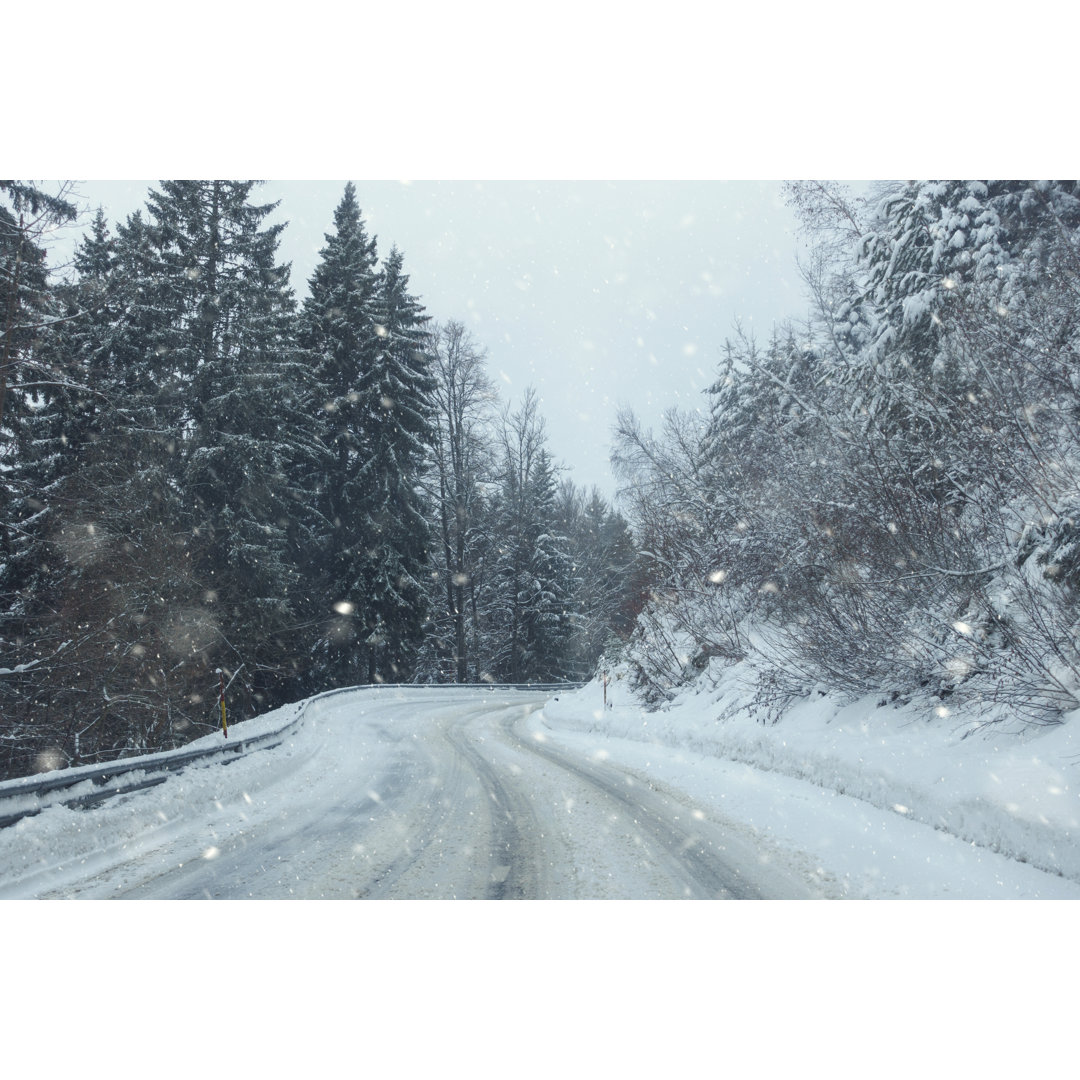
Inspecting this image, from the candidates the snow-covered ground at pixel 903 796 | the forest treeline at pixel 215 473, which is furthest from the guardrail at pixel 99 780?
the snow-covered ground at pixel 903 796

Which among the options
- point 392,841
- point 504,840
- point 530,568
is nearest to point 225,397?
point 392,841

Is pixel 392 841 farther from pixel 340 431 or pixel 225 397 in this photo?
pixel 340 431

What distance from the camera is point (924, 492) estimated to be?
8.84 m

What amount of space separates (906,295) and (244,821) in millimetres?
12553

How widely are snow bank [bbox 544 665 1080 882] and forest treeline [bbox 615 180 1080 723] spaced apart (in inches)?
13.7

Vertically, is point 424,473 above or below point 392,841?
above

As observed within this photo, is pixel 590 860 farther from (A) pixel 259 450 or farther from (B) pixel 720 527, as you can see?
(A) pixel 259 450

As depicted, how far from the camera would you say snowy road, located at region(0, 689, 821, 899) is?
4.95m

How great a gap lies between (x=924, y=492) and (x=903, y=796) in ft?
13.6

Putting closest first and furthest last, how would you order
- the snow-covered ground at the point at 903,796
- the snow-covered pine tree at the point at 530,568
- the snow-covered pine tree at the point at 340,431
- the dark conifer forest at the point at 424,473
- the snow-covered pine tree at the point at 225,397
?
the snow-covered ground at the point at 903,796 → the dark conifer forest at the point at 424,473 → the snow-covered pine tree at the point at 225,397 → the snow-covered pine tree at the point at 340,431 → the snow-covered pine tree at the point at 530,568

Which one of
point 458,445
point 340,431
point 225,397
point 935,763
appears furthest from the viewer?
point 458,445

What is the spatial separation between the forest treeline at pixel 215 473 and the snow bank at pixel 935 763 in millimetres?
10298

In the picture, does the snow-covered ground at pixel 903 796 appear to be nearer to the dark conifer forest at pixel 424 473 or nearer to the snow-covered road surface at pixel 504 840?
the snow-covered road surface at pixel 504 840

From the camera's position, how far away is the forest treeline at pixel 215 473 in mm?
12477
